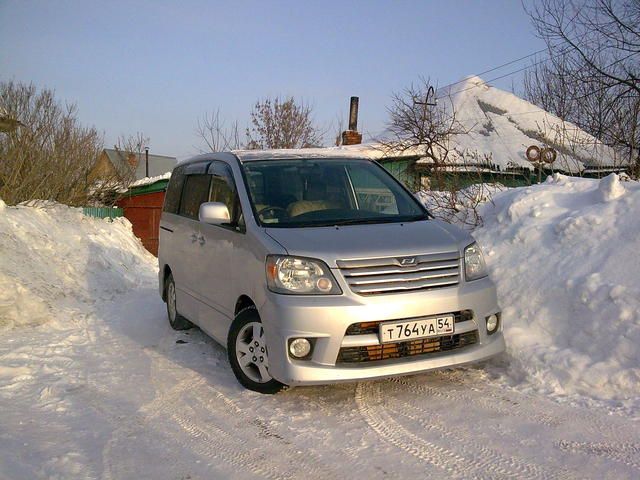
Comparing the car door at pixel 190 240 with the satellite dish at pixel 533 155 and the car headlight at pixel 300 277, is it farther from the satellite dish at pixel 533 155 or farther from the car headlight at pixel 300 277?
the satellite dish at pixel 533 155

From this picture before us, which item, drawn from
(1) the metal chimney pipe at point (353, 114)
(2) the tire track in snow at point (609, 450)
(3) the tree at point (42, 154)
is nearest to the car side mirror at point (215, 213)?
(2) the tire track in snow at point (609, 450)

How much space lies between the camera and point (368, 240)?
172 inches

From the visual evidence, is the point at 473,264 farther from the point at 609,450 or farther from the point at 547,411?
the point at 609,450

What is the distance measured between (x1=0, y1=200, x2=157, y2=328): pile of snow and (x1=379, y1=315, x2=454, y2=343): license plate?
481 centimetres

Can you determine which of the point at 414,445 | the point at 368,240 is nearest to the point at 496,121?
the point at 368,240

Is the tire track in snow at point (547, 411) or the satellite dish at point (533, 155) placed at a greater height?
the satellite dish at point (533, 155)

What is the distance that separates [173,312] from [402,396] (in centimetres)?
339

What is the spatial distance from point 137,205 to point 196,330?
1240 cm

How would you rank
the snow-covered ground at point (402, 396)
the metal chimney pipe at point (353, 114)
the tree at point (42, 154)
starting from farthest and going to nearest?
the metal chimney pipe at point (353, 114)
the tree at point (42, 154)
the snow-covered ground at point (402, 396)

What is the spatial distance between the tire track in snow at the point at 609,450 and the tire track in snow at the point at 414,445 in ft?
1.80

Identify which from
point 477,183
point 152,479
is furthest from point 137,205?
point 152,479

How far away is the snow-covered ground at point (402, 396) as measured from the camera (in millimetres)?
3486

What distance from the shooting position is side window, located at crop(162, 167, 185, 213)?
6930mm

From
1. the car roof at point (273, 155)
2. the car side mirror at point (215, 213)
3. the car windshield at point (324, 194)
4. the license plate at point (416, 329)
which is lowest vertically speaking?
the license plate at point (416, 329)
